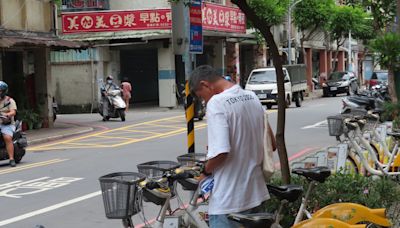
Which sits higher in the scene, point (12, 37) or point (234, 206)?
point (12, 37)

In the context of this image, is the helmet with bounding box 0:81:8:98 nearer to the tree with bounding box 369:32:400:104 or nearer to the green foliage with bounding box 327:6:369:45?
the tree with bounding box 369:32:400:104

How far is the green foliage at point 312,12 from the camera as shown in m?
39.8

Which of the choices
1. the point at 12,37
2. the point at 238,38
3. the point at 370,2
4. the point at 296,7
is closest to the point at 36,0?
the point at 12,37

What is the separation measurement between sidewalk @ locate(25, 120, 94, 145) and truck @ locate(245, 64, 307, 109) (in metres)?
8.81

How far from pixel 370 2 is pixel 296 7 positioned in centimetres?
3133

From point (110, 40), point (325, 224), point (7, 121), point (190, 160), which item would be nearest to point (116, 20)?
point (110, 40)

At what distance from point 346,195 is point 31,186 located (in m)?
6.19

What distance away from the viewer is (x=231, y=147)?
3.97 metres

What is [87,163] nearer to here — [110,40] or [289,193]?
[289,193]

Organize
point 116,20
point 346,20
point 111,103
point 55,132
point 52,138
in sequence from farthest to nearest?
point 346,20
point 116,20
point 111,103
point 55,132
point 52,138

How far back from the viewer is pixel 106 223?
24.8 feet

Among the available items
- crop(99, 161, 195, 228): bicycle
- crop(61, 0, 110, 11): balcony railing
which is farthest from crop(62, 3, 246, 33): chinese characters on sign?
crop(99, 161, 195, 228): bicycle

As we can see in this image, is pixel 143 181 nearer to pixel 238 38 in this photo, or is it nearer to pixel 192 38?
pixel 192 38

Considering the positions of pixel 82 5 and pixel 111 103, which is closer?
pixel 111 103
